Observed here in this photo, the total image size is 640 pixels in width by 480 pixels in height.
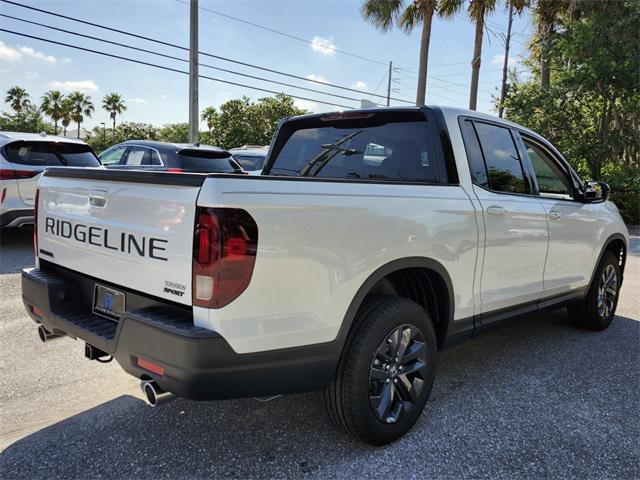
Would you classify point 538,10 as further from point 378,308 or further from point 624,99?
point 378,308

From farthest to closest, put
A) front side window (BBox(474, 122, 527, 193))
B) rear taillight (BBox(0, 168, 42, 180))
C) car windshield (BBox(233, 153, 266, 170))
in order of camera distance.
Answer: car windshield (BBox(233, 153, 266, 170))
rear taillight (BBox(0, 168, 42, 180))
front side window (BBox(474, 122, 527, 193))

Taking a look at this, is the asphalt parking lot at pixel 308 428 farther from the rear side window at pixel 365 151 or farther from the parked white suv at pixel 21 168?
the parked white suv at pixel 21 168

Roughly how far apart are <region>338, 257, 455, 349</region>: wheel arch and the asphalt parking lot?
575 mm

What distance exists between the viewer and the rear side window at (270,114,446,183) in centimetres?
319

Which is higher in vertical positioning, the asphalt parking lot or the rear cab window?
the rear cab window

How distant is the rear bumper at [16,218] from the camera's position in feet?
23.5

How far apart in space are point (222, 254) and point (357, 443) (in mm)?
1313

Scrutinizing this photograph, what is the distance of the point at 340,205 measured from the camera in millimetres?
2287

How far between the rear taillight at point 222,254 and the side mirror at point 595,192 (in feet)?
10.8

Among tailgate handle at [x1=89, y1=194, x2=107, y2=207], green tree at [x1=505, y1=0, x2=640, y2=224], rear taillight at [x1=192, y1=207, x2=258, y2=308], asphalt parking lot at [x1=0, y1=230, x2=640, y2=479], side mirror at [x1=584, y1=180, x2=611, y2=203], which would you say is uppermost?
green tree at [x1=505, y1=0, x2=640, y2=224]

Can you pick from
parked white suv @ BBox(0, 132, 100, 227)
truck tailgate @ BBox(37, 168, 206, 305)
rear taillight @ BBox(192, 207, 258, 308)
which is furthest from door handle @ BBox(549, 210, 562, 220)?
parked white suv @ BBox(0, 132, 100, 227)

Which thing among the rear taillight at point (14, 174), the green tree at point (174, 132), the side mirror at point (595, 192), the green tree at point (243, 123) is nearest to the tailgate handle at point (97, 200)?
the side mirror at point (595, 192)

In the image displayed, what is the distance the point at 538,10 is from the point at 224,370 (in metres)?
24.1

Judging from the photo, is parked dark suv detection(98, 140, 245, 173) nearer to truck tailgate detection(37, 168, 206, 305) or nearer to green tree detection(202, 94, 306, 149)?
truck tailgate detection(37, 168, 206, 305)
